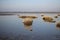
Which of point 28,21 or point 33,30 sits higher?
point 28,21

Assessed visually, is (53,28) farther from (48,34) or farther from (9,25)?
(9,25)

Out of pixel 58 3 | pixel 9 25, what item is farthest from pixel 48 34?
pixel 9 25

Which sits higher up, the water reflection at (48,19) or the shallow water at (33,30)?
the water reflection at (48,19)

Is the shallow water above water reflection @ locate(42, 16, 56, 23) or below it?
below

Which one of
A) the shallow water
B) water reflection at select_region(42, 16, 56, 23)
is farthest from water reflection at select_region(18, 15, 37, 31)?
water reflection at select_region(42, 16, 56, 23)

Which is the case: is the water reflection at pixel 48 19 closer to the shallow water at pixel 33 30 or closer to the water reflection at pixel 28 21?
the shallow water at pixel 33 30

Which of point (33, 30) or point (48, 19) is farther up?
point (48, 19)

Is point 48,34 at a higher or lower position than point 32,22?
lower

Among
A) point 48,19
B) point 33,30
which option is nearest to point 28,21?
point 33,30

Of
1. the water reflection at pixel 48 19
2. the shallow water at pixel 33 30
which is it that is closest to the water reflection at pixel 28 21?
the shallow water at pixel 33 30

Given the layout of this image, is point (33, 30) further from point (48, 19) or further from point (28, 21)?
point (48, 19)

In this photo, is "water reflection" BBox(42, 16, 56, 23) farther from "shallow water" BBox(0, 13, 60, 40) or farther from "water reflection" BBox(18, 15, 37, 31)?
"water reflection" BBox(18, 15, 37, 31)

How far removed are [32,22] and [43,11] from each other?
220 millimetres

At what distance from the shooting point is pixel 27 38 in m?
1.61
